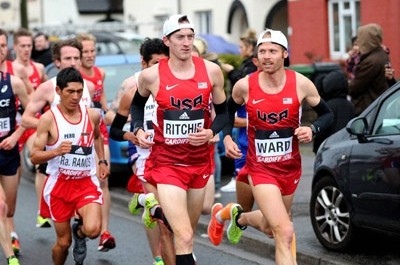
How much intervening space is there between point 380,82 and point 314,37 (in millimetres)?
17093

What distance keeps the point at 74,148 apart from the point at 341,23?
20.4m

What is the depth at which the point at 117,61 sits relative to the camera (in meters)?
17.4

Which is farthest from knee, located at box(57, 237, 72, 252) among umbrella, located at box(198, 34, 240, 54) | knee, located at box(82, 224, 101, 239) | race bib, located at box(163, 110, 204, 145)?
umbrella, located at box(198, 34, 240, 54)

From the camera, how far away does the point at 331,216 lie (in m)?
10.3

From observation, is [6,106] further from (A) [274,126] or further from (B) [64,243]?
(A) [274,126]

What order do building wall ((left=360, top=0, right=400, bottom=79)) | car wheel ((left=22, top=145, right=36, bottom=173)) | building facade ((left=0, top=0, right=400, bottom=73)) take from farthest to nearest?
building facade ((left=0, top=0, right=400, bottom=73))
building wall ((left=360, top=0, right=400, bottom=79))
car wheel ((left=22, top=145, right=36, bottom=173))

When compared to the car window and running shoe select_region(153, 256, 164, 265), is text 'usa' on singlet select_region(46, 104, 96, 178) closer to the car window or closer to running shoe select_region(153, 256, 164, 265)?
running shoe select_region(153, 256, 164, 265)

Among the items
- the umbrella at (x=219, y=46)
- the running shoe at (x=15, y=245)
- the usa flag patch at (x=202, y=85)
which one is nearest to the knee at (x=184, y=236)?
the usa flag patch at (x=202, y=85)

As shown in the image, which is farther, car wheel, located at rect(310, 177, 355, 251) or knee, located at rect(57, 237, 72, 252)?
car wheel, located at rect(310, 177, 355, 251)

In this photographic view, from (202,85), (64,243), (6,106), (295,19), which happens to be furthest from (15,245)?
(295,19)

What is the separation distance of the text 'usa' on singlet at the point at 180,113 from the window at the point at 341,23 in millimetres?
20030

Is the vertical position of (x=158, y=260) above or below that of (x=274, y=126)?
below

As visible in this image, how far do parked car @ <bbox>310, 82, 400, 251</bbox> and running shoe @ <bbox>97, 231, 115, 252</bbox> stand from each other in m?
1.98

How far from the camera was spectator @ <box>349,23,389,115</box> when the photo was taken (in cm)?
1305
